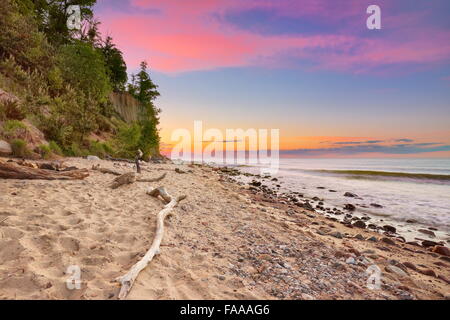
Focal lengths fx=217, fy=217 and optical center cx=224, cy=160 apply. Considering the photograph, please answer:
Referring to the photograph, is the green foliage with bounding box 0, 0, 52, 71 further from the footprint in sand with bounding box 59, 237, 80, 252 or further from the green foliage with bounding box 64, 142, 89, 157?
the footprint in sand with bounding box 59, 237, 80, 252

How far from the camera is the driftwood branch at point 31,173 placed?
21.3 ft

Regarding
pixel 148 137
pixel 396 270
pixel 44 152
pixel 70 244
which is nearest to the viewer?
pixel 70 244

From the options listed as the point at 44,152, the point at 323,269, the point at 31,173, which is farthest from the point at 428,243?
the point at 44,152

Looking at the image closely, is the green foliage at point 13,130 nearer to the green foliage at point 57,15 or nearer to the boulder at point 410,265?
the boulder at point 410,265

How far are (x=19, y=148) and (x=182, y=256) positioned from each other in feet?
33.4

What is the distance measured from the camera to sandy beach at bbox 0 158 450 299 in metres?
2.73

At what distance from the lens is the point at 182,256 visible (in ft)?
12.0

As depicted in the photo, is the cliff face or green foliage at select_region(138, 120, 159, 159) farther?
the cliff face

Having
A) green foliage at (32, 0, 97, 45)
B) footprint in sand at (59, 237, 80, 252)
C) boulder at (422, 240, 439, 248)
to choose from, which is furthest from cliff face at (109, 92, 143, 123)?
boulder at (422, 240, 439, 248)

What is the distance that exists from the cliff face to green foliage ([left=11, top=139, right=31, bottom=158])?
33418 mm

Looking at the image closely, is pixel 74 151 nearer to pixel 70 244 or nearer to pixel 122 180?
pixel 122 180
